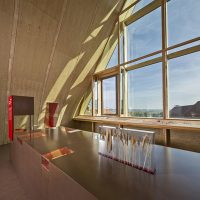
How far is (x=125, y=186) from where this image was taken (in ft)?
2.54

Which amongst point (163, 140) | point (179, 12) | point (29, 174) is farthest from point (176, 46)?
point (29, 174)

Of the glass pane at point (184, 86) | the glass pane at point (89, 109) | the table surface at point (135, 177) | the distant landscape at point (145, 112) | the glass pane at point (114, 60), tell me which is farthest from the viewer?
the glass pane at point (89, 109)

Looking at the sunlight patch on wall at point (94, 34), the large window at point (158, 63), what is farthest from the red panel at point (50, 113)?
the large window at point (158, 63)

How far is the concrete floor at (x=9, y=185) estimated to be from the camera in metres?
1.76

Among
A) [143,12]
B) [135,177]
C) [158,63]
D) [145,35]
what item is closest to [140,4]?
[143,12]

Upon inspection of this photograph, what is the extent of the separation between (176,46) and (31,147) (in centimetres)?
361

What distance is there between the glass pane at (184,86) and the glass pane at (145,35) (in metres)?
0.76

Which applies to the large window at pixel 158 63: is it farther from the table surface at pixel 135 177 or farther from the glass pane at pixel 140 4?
the table surface at pixel 135 177

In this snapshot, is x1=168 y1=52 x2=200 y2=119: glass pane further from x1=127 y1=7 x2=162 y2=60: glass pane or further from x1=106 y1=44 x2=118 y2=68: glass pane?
x1=106 y1=44 x2=118 y2=68: glass pane

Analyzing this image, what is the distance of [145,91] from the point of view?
4039mm

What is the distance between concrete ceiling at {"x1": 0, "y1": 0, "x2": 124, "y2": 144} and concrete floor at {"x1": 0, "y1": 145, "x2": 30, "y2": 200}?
66.7 inches

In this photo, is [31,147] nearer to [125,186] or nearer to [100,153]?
[100,153]

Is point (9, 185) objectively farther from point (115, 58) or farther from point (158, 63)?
point (115, 58)

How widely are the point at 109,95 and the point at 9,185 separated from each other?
152 inches
